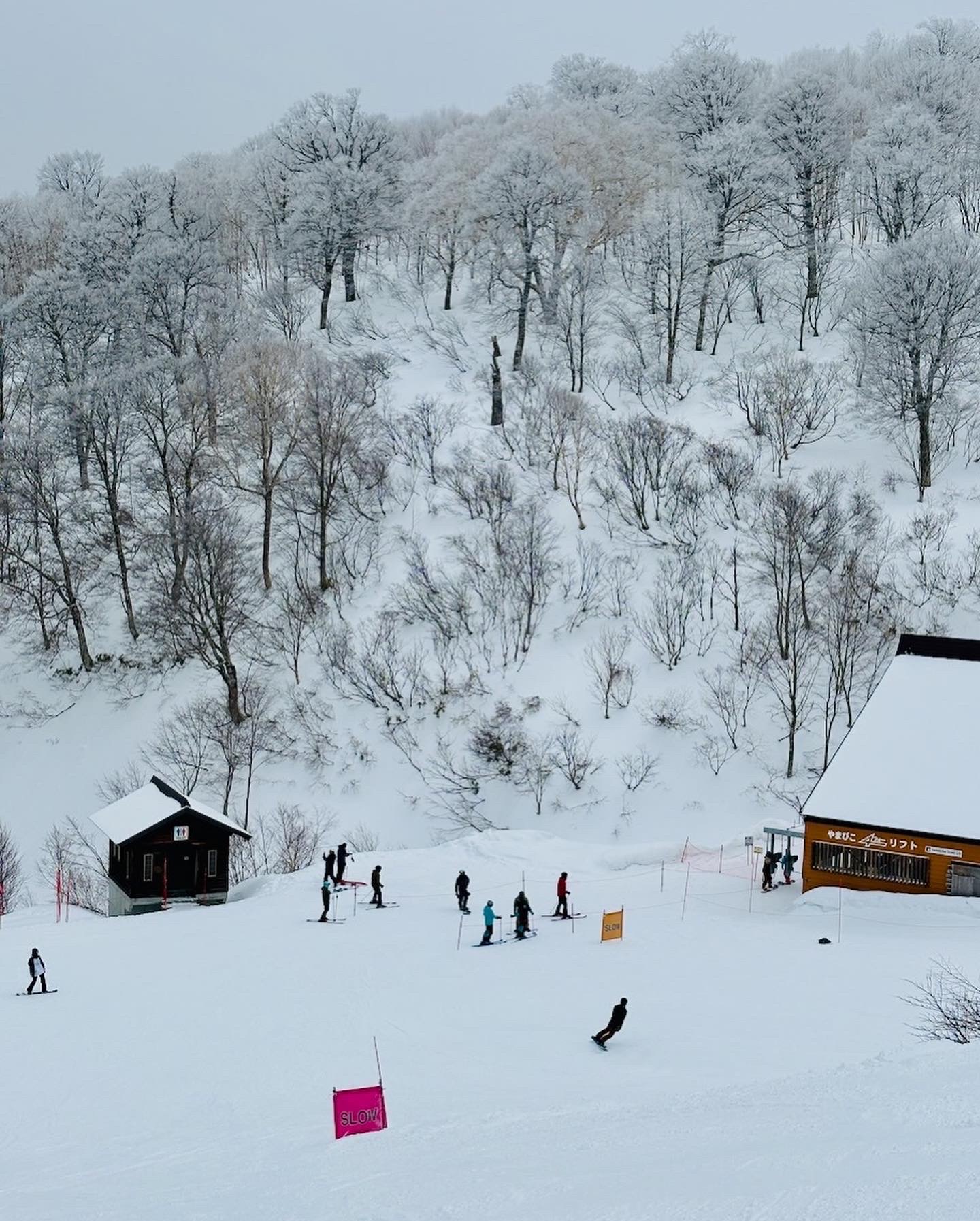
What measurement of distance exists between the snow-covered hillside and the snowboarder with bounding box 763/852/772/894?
852 millimetres

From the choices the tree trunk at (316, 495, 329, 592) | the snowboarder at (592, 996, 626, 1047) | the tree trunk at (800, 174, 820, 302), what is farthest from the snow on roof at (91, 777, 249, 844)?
the tree trunk at (800, 174, 820, 302)

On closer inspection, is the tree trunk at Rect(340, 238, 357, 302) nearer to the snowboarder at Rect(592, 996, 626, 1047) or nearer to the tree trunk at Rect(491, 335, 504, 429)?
the tree trunk at Rect(491, 335, 504, 429)

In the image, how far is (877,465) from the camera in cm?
5109

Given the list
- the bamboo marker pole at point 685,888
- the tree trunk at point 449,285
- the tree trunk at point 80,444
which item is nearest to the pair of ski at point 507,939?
the bamboo marker pole at point 685,888

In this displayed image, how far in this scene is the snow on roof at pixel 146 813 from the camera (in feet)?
117

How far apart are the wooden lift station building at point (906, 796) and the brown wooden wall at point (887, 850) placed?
0.07ft

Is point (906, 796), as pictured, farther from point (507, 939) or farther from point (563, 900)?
point (507, 939)

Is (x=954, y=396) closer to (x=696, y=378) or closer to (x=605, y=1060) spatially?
(x=696, y=378)

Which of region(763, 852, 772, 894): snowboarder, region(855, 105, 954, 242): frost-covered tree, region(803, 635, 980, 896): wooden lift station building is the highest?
region(855, 105, 954, 242): frost-covered tree

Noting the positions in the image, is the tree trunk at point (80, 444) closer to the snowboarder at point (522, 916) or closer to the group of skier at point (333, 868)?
the group of skier at point (333, 868)

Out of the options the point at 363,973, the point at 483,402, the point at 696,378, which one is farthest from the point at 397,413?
the point at 363,973

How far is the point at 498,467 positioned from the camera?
53500mm

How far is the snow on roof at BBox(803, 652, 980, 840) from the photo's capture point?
29.0 m

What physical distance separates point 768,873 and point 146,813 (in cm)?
1988
